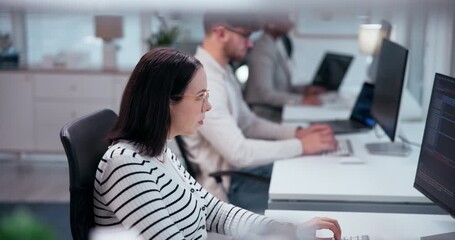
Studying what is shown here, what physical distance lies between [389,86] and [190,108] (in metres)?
0.98

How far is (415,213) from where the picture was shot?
4.96ft

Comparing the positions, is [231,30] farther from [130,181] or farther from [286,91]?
[286,91]

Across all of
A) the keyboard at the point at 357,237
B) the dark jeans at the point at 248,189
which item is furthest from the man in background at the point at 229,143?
the keyboard at the point at 357,237

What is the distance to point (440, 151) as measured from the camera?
4.10 ft

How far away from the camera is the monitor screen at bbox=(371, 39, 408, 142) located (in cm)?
183

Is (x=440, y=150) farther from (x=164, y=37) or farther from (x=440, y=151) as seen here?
(x=164, y=37)

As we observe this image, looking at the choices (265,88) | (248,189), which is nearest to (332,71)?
(265,88)

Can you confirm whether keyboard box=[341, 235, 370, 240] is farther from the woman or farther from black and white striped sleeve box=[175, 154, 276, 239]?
Answer: black and white striped sleeve box=[175, 154, 276, 239]

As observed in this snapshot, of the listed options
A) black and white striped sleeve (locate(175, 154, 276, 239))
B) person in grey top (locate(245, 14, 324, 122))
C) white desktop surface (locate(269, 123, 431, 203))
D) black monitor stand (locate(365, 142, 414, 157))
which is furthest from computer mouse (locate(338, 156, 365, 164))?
person in grey top (locate(245, 14, 324, 122))

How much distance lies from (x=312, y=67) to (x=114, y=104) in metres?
1.67

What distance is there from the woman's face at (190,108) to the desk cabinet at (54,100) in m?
2.62

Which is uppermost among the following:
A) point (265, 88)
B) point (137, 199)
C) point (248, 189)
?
point (137, 199)

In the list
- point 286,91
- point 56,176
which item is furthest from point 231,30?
point 56,176

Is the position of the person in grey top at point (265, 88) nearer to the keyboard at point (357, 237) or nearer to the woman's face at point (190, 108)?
the keyboard at point (357, 237)
